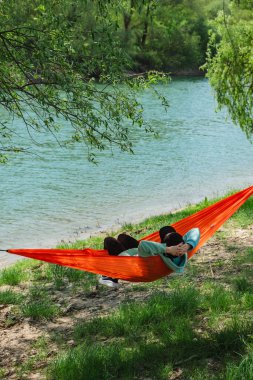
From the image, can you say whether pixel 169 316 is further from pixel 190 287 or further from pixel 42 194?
pixel 42 194

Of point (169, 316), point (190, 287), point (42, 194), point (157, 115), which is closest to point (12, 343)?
point (169, 316)

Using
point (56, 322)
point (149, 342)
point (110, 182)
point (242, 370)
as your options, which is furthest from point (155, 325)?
point (110, 182)

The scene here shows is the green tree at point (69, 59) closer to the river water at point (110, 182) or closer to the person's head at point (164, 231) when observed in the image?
the person's head at point (164, 231)

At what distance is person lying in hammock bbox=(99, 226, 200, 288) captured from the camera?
4.57 metres

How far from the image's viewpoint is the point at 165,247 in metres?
4.60

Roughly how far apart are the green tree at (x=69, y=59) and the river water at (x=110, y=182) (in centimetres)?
362

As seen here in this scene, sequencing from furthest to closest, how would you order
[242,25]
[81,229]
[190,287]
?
1. [242,25]
2. [81,229]
3. [190,287]

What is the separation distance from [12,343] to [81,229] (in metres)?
5.76

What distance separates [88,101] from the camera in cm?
518

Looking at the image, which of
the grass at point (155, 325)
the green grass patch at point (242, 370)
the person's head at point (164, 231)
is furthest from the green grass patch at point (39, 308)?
the green grass patch at point (242, 370)

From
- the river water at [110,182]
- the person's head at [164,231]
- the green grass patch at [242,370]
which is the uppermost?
the person's head at [164,231]

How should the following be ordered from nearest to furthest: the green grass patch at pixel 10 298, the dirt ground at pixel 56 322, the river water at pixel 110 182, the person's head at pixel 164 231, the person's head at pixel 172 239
Result: the dirt ground at pixel 56 322 < the person's head at pixel 172 239 < the person's head at pixel 164 231 < the green grass patch at pixel 10 298 < the river water at pixel 110 182

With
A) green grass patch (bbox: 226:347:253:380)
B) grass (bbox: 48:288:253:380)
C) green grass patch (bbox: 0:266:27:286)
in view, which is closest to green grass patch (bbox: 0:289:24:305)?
green grass patch (bbox: 0:266:27:286)

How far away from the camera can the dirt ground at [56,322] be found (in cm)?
400
